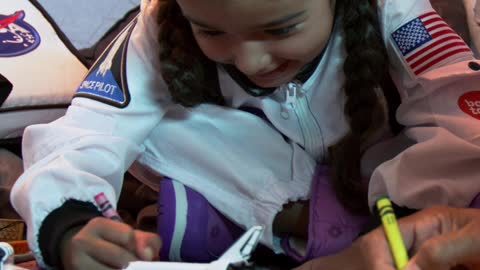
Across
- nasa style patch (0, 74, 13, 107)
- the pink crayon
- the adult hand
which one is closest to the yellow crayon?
the adult hand

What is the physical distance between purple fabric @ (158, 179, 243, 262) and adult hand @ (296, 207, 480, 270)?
18cm

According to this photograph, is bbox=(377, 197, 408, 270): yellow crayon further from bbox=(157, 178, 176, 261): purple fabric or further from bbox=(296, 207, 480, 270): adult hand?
bbox=(157, 178, 176, 261): purple fabric

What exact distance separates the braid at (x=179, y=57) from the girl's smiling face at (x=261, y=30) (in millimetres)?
54

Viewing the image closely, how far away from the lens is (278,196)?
71 centimetres

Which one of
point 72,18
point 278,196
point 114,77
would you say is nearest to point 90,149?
point 114,77

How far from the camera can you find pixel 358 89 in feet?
2.10

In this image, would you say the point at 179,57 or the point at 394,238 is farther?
the point at 179,57

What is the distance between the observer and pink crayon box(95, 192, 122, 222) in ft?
1.86

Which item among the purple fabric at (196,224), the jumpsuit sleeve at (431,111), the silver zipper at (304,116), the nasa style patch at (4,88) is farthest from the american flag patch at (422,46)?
the nasa style patch at (4,88)

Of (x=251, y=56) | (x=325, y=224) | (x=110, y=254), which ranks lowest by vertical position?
(x=325, y=224)

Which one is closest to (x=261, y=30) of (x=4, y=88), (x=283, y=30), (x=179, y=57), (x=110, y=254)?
(x=283, y=30)

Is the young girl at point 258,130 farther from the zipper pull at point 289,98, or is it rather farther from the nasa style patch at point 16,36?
the nasa style patch at point 16,36

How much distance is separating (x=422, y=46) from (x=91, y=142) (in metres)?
0.34

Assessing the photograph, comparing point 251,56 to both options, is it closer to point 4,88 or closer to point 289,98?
point 289,98
